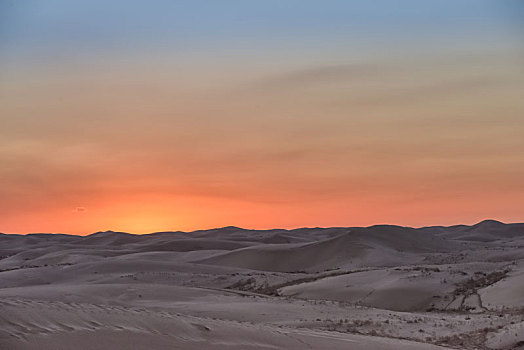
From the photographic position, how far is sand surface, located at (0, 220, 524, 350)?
9289mm

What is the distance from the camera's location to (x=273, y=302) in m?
19.5

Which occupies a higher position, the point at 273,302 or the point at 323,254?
the point at 323,254

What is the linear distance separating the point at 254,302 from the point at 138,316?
9242mm

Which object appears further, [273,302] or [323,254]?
[323,254]

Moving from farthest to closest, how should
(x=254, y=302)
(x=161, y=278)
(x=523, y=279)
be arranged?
(x=161, y=278) < (x=523, y=279) < (x=254, y=302)

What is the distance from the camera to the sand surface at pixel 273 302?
929 cm

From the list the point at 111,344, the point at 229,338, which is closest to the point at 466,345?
the point at 229,338

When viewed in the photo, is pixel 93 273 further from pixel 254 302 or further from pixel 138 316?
pixel 138 316

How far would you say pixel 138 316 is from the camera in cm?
1038

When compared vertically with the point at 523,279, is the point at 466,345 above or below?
below

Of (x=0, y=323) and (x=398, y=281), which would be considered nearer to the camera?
(x=0, y=323)

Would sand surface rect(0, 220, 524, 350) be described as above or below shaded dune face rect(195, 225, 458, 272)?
below

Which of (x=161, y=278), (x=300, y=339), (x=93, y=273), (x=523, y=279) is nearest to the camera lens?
(x=300, y=339)

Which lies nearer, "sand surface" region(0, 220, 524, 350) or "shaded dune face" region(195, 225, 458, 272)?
"sand surface" region(0, 220, 524, 350)
